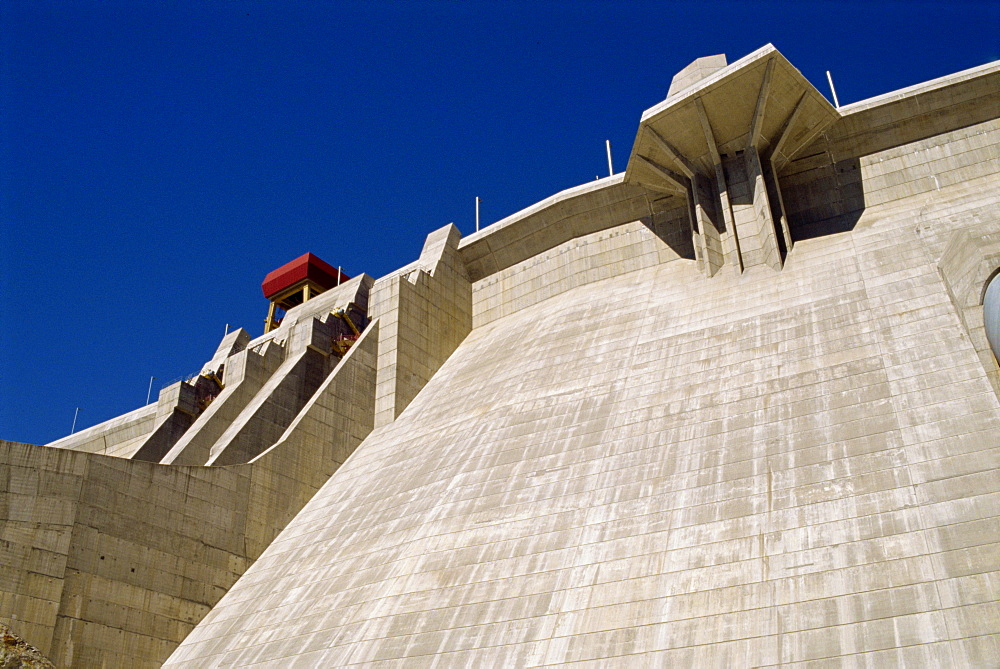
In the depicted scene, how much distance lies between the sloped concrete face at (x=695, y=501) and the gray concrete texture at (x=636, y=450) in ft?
0.15

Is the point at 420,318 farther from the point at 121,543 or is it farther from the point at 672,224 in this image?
the point at 121,543

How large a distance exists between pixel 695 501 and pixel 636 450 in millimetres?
1982

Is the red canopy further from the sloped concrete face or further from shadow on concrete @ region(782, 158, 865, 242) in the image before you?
shadow on concrete @ region(782, 158, 865, 242)

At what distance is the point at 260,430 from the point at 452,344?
6135mm

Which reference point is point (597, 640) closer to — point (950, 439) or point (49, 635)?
point (950, 439)

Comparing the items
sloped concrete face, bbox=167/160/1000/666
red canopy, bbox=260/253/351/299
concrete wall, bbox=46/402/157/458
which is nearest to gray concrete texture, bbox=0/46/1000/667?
sloped concrete face, bbox=167/160/1000/666

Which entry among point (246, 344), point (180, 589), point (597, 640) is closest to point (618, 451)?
point (597, 640)

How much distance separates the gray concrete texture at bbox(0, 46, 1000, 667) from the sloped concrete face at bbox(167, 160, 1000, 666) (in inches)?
1.8

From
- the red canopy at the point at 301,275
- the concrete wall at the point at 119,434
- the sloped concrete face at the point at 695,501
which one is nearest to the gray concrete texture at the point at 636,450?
the sloped concrete face at the point at 695,501

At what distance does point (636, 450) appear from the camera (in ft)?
44.1

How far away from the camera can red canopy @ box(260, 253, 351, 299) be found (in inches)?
1449

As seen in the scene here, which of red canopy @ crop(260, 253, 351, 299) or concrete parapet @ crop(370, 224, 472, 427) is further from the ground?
red canopy @ crop(260, 253, 351, 299)

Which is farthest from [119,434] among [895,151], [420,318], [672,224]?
[895,151]

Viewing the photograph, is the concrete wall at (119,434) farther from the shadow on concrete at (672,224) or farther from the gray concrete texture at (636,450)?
the shadow on concrete at (672,224)
